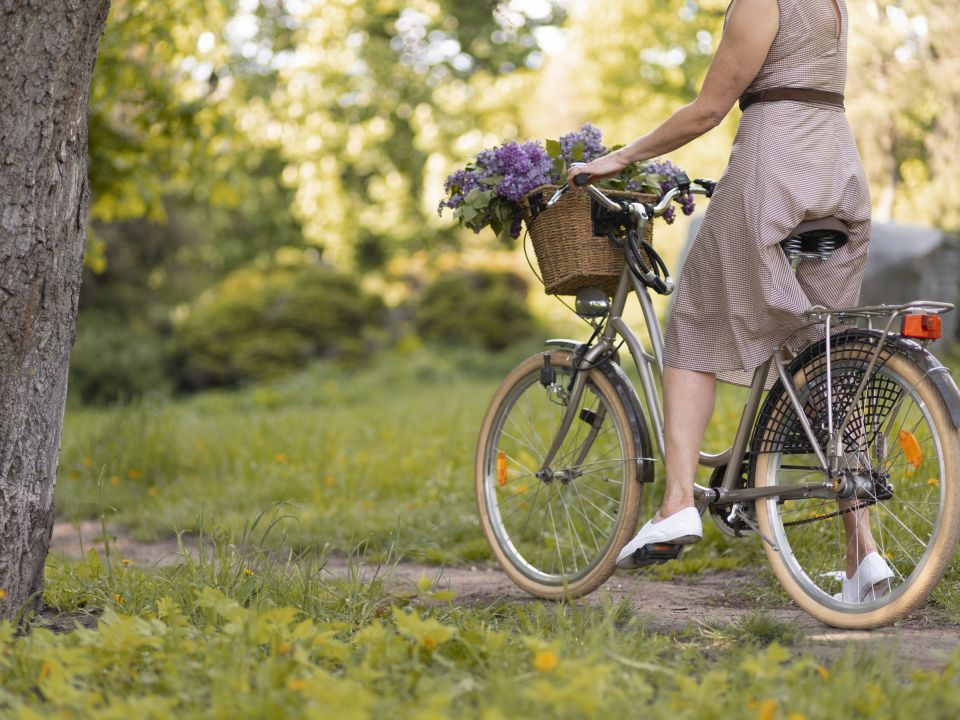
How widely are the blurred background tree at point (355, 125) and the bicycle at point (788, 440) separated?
5.20 feet

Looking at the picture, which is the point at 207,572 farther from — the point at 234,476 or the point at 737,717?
the point at 234,476

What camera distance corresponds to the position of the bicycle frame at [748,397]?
2727 mm

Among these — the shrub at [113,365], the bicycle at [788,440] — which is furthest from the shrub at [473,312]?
the bicycle at [788,440]

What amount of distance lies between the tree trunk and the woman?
1.62m

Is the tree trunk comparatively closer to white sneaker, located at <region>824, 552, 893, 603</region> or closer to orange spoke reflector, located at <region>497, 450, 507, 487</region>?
orange spoke reflector, located at <region>497, 450, 507, 487</region>

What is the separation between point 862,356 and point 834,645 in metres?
0.74

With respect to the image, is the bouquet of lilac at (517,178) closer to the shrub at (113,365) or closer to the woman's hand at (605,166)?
the woman's hand at (605,166)

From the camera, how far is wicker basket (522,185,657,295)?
330cm

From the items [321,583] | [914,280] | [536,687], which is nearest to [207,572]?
[321,583]

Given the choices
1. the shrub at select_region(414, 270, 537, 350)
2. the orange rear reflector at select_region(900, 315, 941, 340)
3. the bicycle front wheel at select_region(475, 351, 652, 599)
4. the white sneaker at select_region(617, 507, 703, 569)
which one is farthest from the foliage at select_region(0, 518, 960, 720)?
the shrub at select_region(414, 270, 537, 350)

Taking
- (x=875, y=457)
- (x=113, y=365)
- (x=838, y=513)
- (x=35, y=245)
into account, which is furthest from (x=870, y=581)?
(x=113, y=365)

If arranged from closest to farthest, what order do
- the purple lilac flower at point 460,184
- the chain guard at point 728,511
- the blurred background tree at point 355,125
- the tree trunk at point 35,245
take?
the tree trunk at point 35,245 → the chain guard at point 728,511 → the purple lilac flower at point 460,184 → the blurred background tree at point 355,125

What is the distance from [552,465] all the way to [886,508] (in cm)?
111

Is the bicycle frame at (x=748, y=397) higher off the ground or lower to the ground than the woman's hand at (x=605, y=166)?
lower
